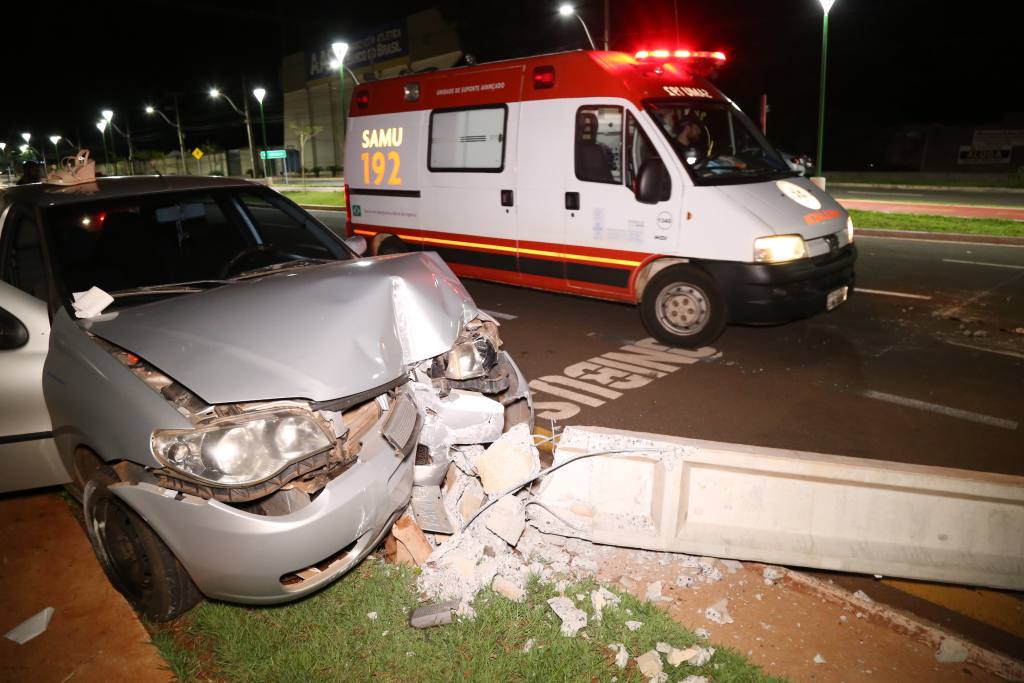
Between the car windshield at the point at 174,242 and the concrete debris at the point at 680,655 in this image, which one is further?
the car windshield at the point at 174,242

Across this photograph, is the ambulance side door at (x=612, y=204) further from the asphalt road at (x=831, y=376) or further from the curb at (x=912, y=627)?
the curb at (x=912, y=627)

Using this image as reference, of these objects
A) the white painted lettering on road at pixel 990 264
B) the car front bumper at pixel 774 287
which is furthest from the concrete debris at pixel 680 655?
the white painted lettering on road at pixel 990 264

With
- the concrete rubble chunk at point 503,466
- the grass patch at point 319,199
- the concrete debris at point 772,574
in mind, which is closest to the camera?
the concrete debris at point 772,574

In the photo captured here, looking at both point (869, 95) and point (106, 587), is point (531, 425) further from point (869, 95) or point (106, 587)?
point (869, 95)

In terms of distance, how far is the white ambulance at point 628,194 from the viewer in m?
5.98

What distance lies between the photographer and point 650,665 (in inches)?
101

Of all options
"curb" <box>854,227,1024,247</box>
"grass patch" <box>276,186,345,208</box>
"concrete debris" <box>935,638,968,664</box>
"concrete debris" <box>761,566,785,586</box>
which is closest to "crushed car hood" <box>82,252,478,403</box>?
"concrete debris" <box>761,566,785,586</box>

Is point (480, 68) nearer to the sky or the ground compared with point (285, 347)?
nearer to the sky

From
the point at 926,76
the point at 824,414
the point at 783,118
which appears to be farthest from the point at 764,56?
the point at 824,414

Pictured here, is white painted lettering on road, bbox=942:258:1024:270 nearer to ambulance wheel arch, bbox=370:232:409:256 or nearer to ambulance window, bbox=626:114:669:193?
ambulance window, bbox=626:114:669:193

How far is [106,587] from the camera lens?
319 cm

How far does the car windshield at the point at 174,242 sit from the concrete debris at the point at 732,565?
275cm

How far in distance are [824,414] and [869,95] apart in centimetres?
3650

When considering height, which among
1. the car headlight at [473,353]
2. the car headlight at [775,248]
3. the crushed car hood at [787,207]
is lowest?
the car headlight at [473,353]
